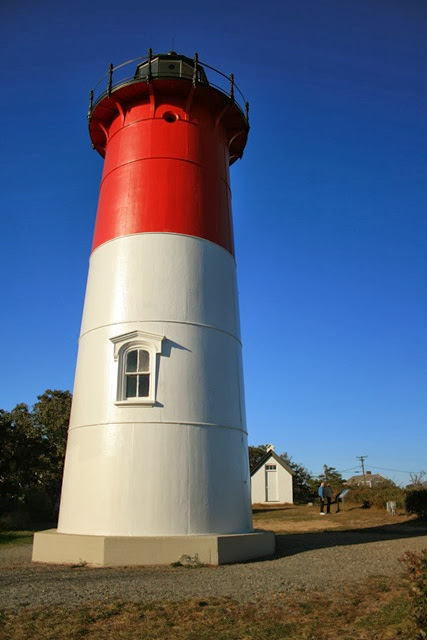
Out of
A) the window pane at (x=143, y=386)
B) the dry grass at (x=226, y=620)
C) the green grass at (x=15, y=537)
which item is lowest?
the dry grass at (x=226, y=620)

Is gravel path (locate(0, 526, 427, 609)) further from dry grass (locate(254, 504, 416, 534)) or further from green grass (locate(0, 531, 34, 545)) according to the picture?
dry grass (locate(254, 504, 416, 534))

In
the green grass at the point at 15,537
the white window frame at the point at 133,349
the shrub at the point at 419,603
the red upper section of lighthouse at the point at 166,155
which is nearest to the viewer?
the shrub at the point at 419,603

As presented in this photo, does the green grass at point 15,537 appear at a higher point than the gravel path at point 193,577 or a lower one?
higher

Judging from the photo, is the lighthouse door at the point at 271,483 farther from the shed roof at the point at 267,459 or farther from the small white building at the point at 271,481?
the shed roof at the point at 267,459

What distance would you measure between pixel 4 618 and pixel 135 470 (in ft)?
16.0

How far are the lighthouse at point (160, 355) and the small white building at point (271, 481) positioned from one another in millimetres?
28104

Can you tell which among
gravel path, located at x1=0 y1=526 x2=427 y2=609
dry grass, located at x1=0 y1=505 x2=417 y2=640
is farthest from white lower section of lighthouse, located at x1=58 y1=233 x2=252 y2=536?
dry grass, located at x1=0 y1=505 x2=417 y2=640

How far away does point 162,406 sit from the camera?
11734mm

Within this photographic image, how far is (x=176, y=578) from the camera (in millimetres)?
9180

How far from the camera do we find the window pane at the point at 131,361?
12164 millimetres

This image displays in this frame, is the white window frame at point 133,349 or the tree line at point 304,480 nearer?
the white window frame at point 133,349

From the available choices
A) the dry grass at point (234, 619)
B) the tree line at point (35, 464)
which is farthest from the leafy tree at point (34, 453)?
the dry grass at point (234, 619)

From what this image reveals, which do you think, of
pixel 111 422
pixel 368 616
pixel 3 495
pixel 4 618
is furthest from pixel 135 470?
pixel 3 495

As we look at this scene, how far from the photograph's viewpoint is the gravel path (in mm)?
7887
